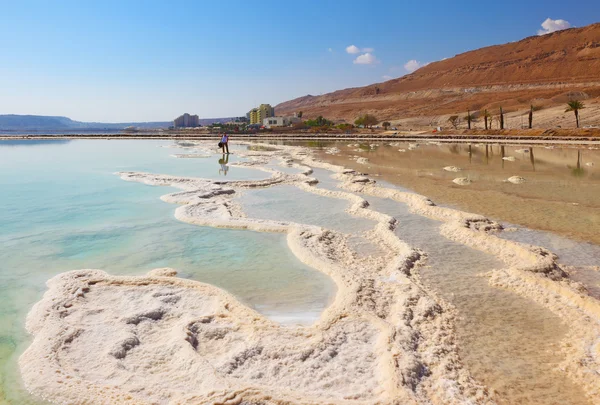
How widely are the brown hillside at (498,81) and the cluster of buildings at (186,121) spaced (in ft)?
196

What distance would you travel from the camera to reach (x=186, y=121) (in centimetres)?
17550

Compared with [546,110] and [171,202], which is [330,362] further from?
[546,110]

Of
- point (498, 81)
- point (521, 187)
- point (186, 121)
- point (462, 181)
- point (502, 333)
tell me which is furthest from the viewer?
point (186, 121)

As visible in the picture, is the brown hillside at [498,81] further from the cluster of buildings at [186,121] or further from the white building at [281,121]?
the cluster of buildings at [186,121]

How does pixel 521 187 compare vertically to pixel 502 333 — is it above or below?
above

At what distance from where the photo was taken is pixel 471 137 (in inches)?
1902

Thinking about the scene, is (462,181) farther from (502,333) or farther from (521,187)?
(502,333)

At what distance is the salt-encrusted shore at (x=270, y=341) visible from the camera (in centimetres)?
404

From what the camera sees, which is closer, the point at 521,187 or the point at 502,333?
the point at 502,333

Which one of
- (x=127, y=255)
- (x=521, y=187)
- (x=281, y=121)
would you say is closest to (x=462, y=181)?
(x=521, y=187)

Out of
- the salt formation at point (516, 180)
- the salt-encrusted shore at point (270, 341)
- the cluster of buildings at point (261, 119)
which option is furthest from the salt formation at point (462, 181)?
A: the cluster of buildings at point (261, 119)

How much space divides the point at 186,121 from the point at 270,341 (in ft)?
592

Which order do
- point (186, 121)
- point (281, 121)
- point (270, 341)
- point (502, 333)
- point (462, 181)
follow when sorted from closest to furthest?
1. point (270, 341)
2. point (502, 333)
3. point (462, 181)
4. point (281, 121)
5. point (186, 121)

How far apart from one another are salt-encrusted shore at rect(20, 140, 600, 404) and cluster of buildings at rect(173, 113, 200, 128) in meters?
175
